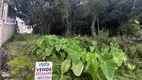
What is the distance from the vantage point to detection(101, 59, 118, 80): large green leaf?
4305 mm

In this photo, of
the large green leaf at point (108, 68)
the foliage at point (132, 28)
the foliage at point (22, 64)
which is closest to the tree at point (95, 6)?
the foliage at point (132, 28)

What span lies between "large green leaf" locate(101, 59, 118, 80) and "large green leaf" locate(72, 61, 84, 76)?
0.57 meters

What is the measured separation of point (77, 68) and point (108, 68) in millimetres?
757

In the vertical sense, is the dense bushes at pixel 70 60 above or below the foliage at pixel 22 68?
above

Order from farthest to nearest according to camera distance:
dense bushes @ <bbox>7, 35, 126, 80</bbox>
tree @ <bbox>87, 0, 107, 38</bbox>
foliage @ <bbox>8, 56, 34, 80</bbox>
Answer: tree @ <bbox>87, 0, 107, 38</bbox> < foliage @ <bbox>8, 56, 34, 80</bbox> < dense bushes @ <bbox>7, 35, 126, 80</bbox>

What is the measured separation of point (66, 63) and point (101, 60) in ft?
3.03

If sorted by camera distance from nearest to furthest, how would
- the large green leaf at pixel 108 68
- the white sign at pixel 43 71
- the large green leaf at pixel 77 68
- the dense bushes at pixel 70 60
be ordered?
the white sign at pixel 43 71 < the large green leaf at pixel 108 68 < the dense bushes at pixel 70 60 < the large green leaf at pixel 77 68

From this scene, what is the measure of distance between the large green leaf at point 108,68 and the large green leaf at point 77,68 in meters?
0.57

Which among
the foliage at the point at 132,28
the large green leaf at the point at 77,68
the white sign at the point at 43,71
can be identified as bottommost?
the large green leaf at the point at 77,68

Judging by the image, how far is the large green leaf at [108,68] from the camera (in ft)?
14.1

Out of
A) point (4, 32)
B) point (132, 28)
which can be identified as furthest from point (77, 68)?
point (4, 32)

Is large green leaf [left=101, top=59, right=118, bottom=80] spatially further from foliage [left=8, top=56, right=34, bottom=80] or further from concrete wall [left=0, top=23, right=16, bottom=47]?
concrete wall [left=0, top=23, right=16, bottom=47]

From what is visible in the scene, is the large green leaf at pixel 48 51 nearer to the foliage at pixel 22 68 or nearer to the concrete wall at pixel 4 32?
the foliage at pixel 22 68

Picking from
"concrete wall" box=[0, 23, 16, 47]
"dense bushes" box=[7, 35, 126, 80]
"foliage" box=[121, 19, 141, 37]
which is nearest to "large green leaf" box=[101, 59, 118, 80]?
"dense bushes" box=[7, 35, 126, 80]
